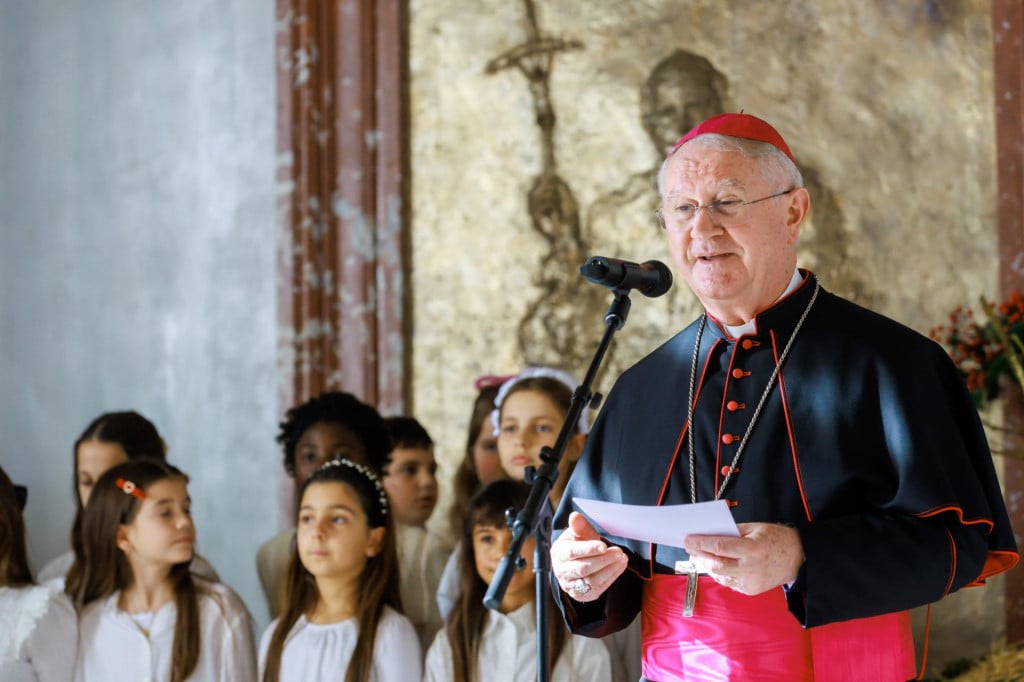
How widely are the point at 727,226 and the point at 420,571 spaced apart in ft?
8.82

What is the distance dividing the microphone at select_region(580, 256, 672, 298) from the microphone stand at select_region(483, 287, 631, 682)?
3cm

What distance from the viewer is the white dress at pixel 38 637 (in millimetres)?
4359

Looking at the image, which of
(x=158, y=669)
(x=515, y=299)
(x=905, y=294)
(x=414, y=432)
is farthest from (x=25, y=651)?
(x=905, y=294)

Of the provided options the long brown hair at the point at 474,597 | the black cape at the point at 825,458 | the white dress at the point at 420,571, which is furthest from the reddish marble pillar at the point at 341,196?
the black cape at the point at 825,458

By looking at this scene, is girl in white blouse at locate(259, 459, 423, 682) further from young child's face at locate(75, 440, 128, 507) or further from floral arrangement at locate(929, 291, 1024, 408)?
floral arrangement at locate(929, 291, 1024, 408)

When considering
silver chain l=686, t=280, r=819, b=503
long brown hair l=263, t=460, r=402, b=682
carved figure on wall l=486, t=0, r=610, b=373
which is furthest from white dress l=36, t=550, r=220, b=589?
silver chain l=686, t=280, r=819, b=503

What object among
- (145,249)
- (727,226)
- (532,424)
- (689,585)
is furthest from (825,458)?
(145,249)

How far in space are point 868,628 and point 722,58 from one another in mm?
3783

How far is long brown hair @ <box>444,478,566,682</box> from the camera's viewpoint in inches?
161

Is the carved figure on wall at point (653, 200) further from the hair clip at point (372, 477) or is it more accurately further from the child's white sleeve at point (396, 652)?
the child's white sleeve at point (396, 652)

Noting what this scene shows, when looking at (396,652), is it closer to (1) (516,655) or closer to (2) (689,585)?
(1) (516,655)

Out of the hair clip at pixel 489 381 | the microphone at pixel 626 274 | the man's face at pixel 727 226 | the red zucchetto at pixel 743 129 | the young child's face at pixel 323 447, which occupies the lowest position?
the young child's face at pixel 323 447

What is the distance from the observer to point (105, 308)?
279 inches

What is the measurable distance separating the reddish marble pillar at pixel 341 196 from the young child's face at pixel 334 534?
1.84 meters
